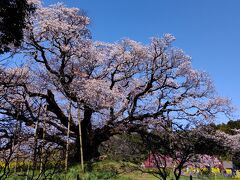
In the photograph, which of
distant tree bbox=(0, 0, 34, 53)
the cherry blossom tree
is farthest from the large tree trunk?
distant tree bbox=(0, 0, 34, 53)

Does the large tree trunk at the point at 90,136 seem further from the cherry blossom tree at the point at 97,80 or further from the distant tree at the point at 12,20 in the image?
the distant tree at the point at 12,20

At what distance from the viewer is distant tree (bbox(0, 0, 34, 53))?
9578 mm

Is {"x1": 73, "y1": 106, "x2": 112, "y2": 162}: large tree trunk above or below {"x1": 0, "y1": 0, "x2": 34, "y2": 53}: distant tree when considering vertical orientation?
below

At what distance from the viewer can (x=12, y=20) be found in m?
9.84

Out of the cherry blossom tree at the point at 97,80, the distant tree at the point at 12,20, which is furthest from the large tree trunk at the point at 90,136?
the distant tree at the point at 12,20

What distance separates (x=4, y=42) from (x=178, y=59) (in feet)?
44.5

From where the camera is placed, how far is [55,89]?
21766 millimetres

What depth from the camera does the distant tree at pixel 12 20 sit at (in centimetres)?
958

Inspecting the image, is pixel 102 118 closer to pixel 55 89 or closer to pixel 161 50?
pixel 55 89

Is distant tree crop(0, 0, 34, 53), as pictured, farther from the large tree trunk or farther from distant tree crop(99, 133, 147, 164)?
the large tree trunk

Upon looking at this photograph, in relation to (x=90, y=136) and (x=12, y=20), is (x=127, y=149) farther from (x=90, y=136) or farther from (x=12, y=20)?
(x=12, y=20)

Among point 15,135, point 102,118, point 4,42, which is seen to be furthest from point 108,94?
point 15,135

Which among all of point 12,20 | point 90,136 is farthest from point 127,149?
point 12,20

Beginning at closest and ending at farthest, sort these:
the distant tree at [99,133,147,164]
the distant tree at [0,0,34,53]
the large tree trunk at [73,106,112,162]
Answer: the distant tree at [0,0,34,53], the distant tree at [99,133,147,164], the large tree trunk at [73,106,112,162]
